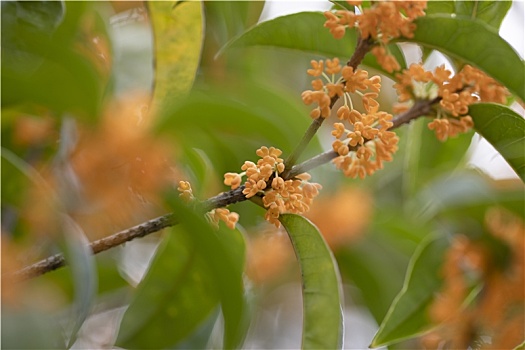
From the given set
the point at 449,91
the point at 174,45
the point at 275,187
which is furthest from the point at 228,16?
the point at 275,187

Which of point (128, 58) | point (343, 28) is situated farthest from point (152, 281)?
point (343, 28)

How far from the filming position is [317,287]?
86 centimetres

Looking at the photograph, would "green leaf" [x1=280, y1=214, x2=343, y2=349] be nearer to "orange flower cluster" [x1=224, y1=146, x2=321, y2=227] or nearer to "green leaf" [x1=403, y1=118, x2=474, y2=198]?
"orange flower cluster" [x1=224, y1=146, x2=321, y2=227]

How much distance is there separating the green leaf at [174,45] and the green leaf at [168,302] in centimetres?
22

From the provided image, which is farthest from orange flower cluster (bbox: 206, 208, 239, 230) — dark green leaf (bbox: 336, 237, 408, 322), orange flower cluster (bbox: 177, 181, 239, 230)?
dark green leaf (bbox: 336, 237, 408, 322)

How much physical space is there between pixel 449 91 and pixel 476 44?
7 cm

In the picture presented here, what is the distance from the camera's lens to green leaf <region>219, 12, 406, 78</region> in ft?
3.24

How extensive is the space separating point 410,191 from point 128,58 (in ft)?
1.89

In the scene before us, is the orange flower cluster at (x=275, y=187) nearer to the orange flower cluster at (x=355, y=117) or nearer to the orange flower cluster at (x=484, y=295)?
the orange flower cluster at (x=355, y=117)

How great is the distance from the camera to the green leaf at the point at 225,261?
85 cm

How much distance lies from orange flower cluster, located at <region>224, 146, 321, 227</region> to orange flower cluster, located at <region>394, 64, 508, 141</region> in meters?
0.21

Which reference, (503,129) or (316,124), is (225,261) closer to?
(316,124)

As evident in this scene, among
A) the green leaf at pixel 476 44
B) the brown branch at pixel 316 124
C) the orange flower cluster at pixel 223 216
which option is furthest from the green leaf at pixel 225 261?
the green leaf at pixel 476 44

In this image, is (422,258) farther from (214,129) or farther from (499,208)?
(214,129)
